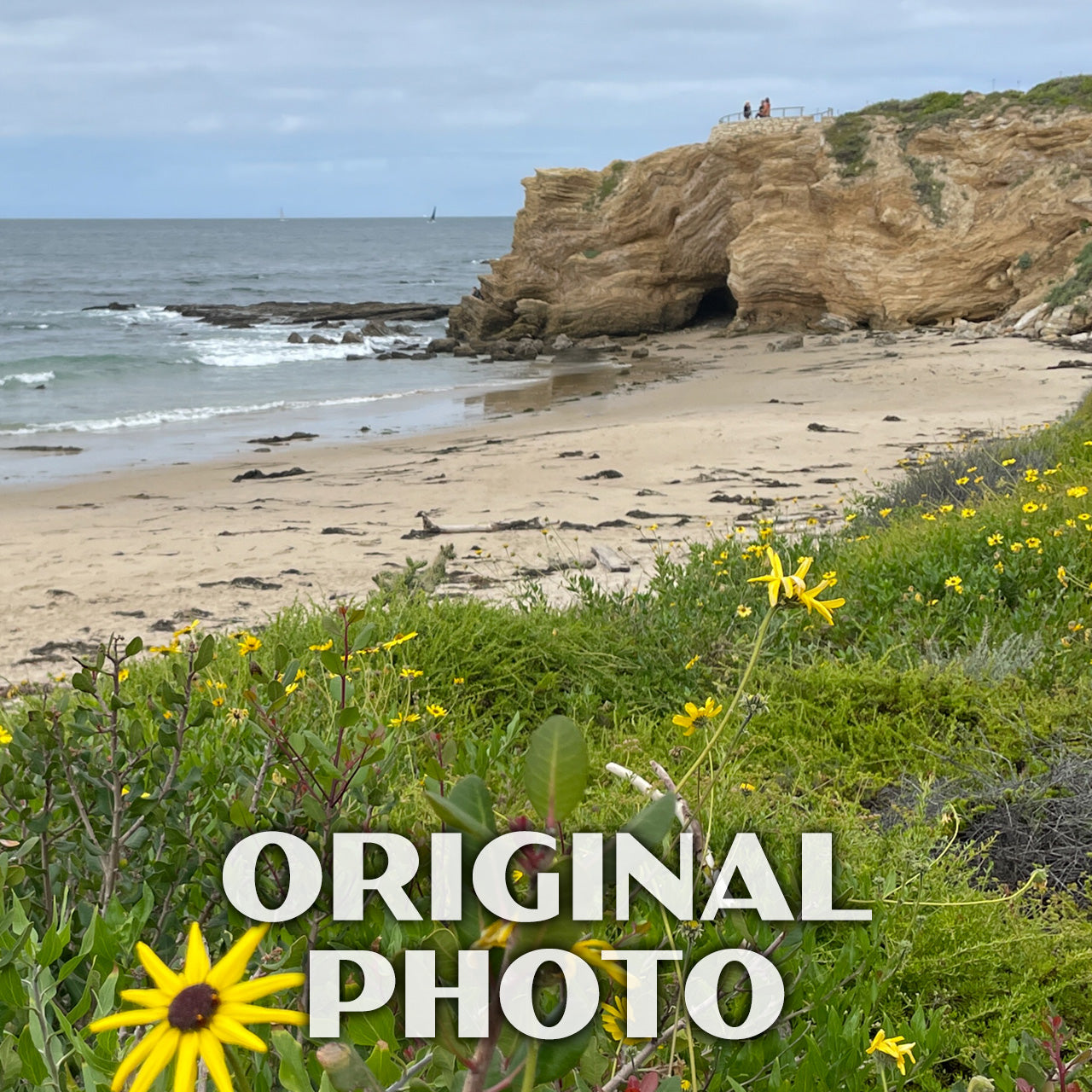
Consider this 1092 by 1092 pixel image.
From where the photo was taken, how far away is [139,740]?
1.88 meters

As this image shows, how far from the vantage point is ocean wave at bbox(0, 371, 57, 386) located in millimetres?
27953

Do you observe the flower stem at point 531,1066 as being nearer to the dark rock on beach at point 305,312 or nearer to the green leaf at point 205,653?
the green leaf at point 205,653

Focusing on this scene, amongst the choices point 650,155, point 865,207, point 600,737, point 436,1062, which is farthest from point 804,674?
A: point 650,155

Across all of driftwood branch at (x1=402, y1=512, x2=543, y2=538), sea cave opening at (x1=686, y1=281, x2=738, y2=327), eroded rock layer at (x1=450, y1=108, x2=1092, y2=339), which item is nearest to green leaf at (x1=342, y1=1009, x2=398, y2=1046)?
driftwood branch at (x1=402, y1=512, x2=543, y2=538)

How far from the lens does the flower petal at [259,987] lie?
58 cm

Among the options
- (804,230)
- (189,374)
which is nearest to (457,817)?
(189,374)

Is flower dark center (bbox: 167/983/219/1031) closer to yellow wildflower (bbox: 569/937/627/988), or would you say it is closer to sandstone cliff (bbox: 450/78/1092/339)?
yellow wildflower (bbox: 569/937/627/988)

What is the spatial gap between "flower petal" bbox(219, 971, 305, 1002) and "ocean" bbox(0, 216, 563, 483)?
17.5m

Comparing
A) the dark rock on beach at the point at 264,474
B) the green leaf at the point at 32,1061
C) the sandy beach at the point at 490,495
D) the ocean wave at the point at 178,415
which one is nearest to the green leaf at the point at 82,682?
the green leaf at the point at 32,1061

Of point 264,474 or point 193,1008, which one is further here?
point 264,474

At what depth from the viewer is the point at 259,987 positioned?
60cm

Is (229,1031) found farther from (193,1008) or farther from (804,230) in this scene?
(804,230)

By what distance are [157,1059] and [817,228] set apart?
32.2m

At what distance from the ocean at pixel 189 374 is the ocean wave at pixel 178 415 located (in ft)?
0.20
